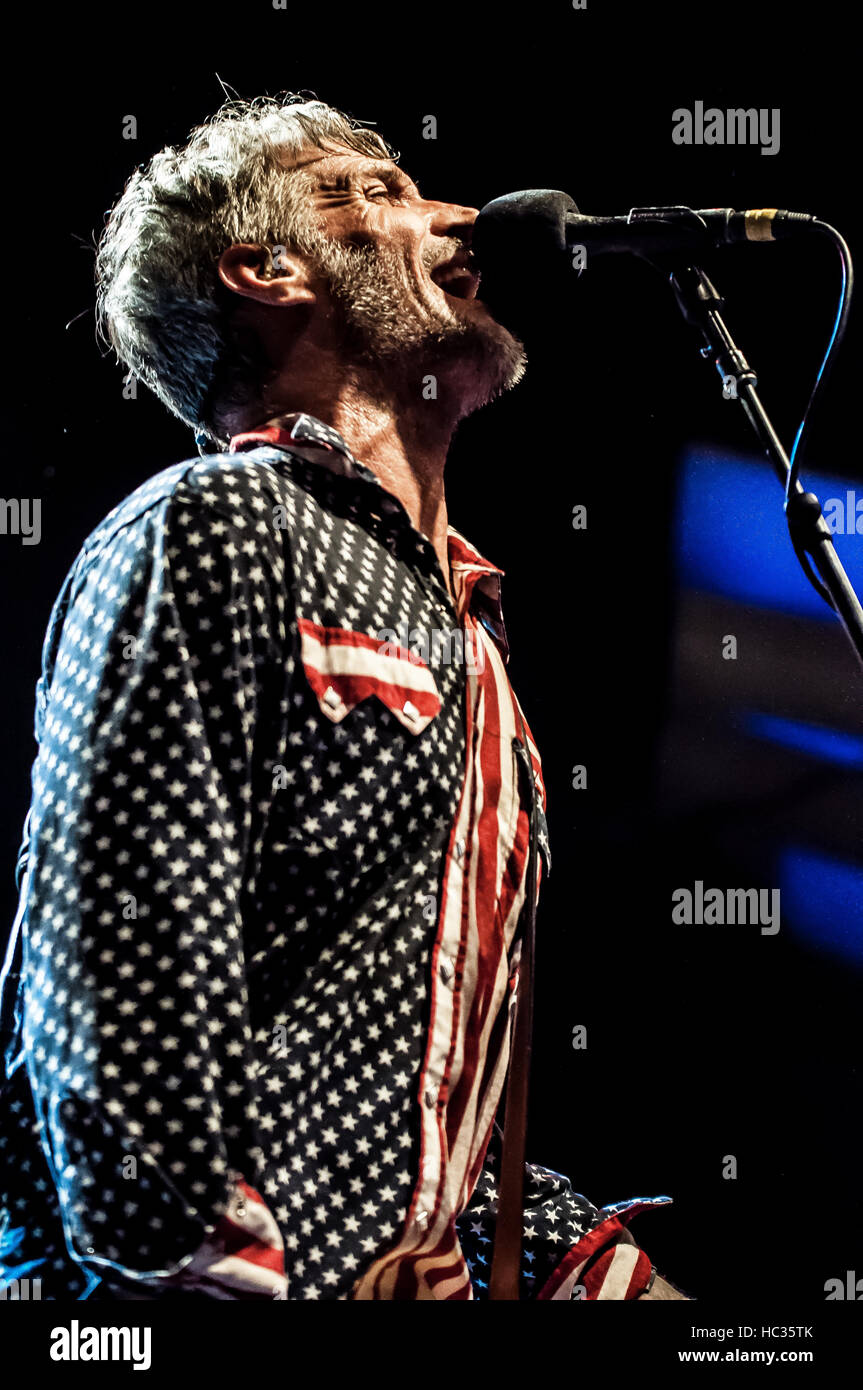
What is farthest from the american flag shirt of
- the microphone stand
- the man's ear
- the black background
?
the black background

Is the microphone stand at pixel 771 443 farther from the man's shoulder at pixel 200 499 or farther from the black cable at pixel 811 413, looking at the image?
the man's shoulder at pixel 200 499

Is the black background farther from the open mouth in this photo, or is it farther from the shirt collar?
the shirt collar

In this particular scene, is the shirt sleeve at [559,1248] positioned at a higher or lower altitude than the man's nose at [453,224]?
lower

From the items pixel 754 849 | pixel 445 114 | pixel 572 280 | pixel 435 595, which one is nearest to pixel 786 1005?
pixel 754 849

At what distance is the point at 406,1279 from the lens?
1.25 m

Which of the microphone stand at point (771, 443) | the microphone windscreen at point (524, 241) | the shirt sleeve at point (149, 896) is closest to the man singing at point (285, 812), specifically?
the shirt sleeve at point (149, 896)

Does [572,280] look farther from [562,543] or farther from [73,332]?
[73,332]

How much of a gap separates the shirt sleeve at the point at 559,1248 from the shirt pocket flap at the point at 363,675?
0.71m

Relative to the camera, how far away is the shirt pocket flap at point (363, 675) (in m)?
1.31

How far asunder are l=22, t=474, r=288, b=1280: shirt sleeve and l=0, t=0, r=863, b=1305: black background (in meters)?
1.08

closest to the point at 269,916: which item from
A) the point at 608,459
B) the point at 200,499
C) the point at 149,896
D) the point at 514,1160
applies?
the point at 149,896

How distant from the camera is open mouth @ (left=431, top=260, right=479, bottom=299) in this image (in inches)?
72.1

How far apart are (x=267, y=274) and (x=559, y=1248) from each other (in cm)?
151

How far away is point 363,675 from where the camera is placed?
1352 mm
